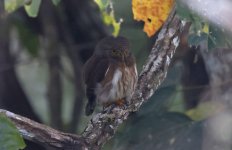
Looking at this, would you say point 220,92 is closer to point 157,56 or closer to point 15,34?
point 157,56

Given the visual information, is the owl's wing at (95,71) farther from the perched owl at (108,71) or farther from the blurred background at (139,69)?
the blurred background at (139,69)

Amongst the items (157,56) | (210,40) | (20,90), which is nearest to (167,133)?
(157,56)

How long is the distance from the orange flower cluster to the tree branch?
7 centimetres

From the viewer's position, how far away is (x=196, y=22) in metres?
3.09

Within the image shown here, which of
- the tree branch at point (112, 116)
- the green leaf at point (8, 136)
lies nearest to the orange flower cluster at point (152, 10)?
the tree branch at point (112, 116)

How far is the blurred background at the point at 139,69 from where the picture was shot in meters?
4.27

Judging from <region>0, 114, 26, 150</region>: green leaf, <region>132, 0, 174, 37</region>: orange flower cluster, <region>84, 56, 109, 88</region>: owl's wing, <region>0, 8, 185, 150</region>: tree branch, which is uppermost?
<region>0, 114, 26, 150</region>: green leaf

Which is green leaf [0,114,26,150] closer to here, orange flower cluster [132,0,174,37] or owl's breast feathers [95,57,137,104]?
orange flower cluster [132,0,174,37]

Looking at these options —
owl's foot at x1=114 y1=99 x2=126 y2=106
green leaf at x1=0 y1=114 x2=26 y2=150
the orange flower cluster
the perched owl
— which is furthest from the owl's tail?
green leaf at x1=0 y1=114 x2=26 y2=150

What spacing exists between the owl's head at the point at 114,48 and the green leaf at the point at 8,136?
1.31 m

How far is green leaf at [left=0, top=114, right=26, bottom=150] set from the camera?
9.41ft

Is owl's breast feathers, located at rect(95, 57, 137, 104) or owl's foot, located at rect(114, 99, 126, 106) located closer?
owl's foot, located at rect(114, 99, 126, 106)

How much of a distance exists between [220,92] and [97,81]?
0.89 m

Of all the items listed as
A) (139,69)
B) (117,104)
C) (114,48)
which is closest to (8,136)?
(117,104)
